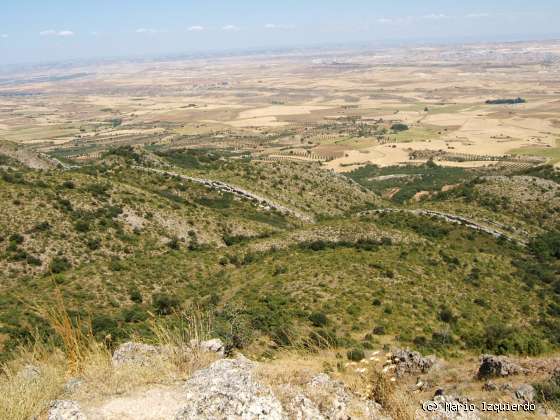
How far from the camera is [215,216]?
4697cm

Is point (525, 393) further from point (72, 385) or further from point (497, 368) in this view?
point (72, 385)

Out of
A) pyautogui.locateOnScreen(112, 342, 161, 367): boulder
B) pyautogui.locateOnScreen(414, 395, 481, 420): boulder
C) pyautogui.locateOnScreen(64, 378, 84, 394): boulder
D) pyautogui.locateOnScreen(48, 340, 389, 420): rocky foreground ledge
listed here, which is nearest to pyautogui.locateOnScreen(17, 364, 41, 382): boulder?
pyautogui.locateOnScreen(64, 378, 84, 394): boulder

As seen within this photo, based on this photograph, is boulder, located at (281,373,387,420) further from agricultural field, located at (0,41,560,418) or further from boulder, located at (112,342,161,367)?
boulder, located at (112,342,161,367)

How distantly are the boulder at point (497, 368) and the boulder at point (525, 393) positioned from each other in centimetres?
186

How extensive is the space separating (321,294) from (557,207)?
145 ft

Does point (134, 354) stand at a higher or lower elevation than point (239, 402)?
lower

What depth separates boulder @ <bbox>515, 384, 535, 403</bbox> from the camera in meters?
10.2

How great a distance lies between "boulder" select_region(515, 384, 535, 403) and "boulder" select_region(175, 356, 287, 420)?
21.7ft

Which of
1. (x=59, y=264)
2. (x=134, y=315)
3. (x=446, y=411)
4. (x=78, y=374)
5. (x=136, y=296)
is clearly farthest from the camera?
(x=59, y=264)

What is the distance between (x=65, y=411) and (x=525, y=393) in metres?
10.3

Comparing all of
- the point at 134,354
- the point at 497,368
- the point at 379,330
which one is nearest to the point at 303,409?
the point at 134,354

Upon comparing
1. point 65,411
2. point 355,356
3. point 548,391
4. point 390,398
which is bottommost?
point 355,356

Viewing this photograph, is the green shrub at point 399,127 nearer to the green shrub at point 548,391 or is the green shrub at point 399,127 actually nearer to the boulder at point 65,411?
the green shrub at point 548,391

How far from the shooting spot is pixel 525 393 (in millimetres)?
10445
